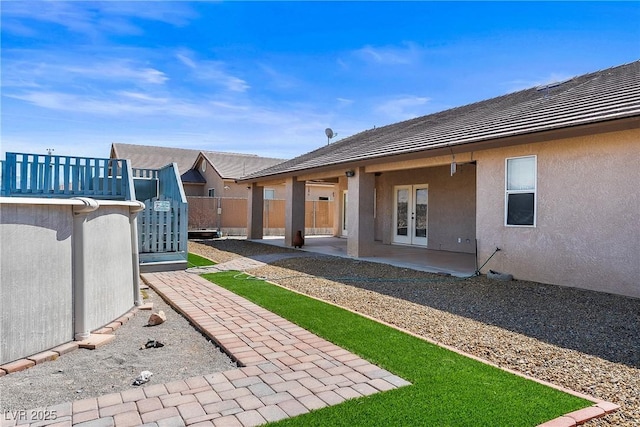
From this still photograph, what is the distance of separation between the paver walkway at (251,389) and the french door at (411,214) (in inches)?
481

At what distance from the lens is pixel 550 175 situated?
8.72m

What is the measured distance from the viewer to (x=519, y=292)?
26.4 feet

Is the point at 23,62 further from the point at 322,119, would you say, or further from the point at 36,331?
the point at 322,119

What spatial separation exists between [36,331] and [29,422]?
146 cm

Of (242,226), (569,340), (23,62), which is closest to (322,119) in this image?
(242,226)

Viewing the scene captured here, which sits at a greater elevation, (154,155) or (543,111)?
(154,155)

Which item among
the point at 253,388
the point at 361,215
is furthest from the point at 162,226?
the point at 253,388

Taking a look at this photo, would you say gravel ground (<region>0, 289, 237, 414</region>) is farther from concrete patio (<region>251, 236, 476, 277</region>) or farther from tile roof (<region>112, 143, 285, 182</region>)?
tile roof (<region>112, 143, 285, 182</region>)

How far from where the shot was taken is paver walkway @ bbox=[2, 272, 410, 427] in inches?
121

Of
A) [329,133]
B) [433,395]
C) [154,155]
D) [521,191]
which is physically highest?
[329,133]

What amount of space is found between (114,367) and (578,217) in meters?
8.35

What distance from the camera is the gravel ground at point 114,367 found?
11.5ft

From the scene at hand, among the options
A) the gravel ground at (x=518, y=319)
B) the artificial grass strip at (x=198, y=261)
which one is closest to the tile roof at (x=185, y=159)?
the artificial grass strip at (x=198, y=261)

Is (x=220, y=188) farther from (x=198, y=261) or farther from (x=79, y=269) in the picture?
(x=79, y=269)
